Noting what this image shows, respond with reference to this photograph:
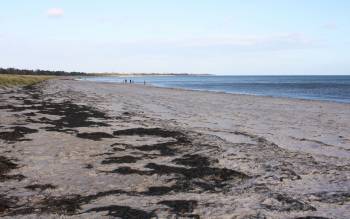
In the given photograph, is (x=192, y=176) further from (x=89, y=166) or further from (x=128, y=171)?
(x=89, y=166)

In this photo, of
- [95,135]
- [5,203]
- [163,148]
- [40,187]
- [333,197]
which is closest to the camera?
[5,203]

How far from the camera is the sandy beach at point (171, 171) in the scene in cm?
846

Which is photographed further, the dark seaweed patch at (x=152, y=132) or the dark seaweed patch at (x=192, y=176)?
the dark seaweed patch at (x=152, y=132)

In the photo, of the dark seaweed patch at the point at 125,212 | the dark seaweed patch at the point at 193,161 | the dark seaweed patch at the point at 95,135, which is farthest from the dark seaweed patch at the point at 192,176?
the dark seaweed patch at the point at 95,135

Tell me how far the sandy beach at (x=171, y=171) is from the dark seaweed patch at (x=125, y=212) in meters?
0.02

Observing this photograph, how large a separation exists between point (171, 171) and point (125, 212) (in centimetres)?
357

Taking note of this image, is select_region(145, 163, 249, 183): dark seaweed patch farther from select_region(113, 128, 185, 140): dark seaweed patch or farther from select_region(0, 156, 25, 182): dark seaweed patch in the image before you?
select_region(113, 128, 185, 140): dark seaweed patch

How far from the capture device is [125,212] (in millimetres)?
8188

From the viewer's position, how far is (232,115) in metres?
28.4

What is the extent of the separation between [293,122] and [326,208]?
16655mm

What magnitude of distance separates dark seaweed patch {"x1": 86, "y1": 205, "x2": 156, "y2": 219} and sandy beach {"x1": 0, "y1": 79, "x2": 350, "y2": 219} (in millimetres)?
17

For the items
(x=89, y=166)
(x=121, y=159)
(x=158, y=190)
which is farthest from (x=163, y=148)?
(x=158, y=190)

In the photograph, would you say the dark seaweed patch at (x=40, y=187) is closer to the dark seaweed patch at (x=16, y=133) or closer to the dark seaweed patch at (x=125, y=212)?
the dark seaweed patch at (x=125, y=212)

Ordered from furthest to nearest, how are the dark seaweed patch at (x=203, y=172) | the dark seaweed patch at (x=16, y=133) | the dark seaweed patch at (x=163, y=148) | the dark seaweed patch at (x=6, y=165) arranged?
the dark seaweed patch at (x=16, y=133), the dark seaweed patch at (x=163, y=148), the dark seaweed patch at (x=6, y=165), the dark seaweed patch at (x=203, y=172)
